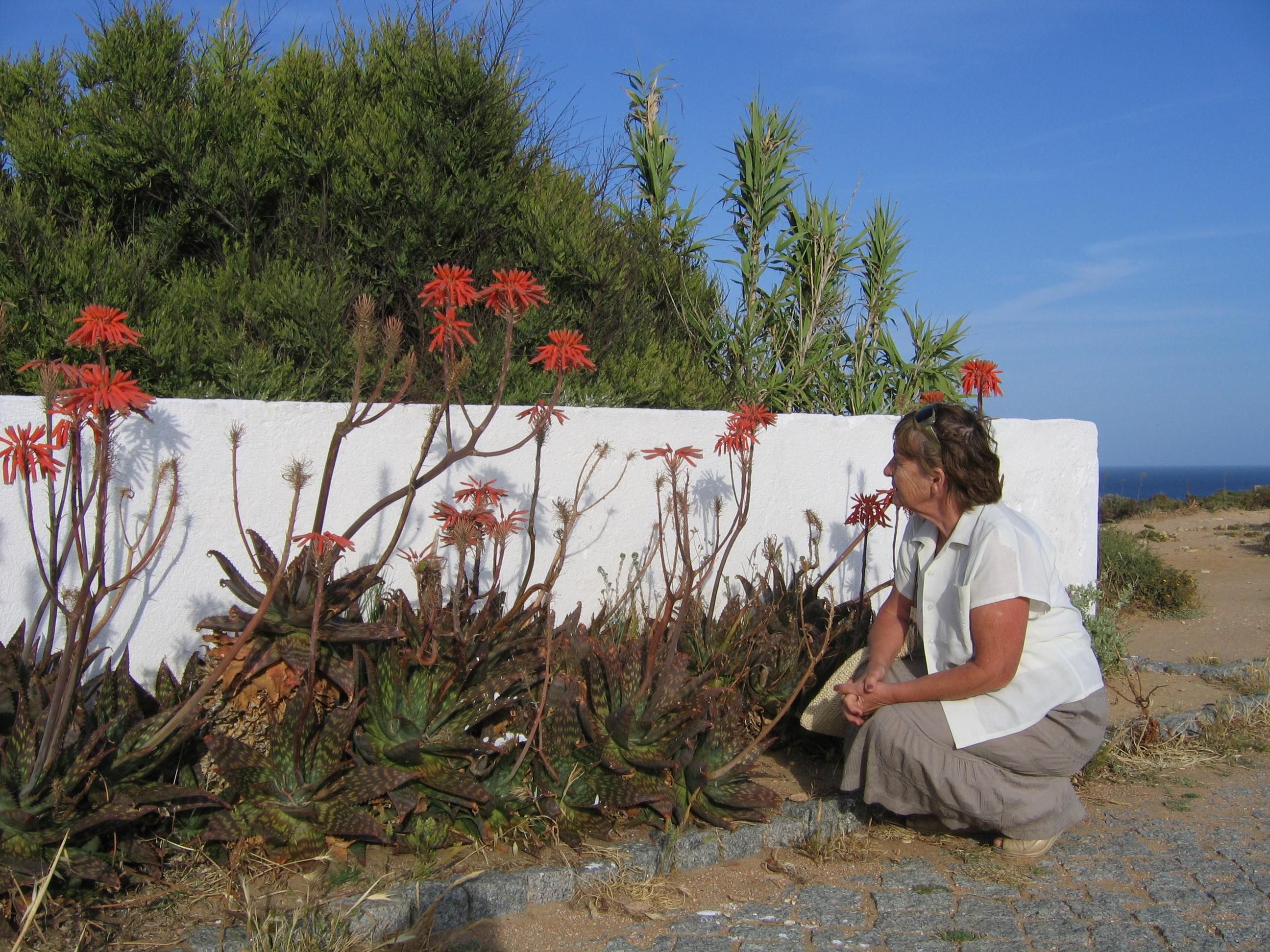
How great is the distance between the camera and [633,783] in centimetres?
325

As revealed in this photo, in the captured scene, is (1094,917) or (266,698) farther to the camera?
(266,698)

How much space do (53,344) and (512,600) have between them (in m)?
2.69

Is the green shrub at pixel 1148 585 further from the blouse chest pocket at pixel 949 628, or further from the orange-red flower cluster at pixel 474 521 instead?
the orange-red flower cluster at pixel 474 521

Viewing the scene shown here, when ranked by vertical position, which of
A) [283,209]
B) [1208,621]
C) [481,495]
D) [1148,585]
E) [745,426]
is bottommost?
[1208,621]

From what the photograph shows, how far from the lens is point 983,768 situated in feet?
10.5

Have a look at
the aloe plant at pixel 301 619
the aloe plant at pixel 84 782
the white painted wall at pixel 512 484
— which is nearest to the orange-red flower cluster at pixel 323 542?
the aloe plant at pixel 301 619

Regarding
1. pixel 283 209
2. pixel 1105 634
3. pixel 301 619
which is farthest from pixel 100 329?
pixel 1105 634

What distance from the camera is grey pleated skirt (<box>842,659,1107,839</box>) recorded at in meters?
3.17

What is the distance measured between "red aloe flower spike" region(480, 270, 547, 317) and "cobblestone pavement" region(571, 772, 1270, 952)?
73.4 inches

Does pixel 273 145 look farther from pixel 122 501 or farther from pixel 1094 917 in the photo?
pixel 1094 917

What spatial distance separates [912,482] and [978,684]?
2.30 ft

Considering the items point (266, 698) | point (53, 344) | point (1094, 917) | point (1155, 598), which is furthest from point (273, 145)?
point (1155, 598)

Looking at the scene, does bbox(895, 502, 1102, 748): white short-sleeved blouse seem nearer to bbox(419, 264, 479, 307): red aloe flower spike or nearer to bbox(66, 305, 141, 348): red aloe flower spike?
bbox(419, 264, 479, 307): red aloe flower spike

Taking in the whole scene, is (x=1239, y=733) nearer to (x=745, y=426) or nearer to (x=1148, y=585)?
(x=745, y=426)
